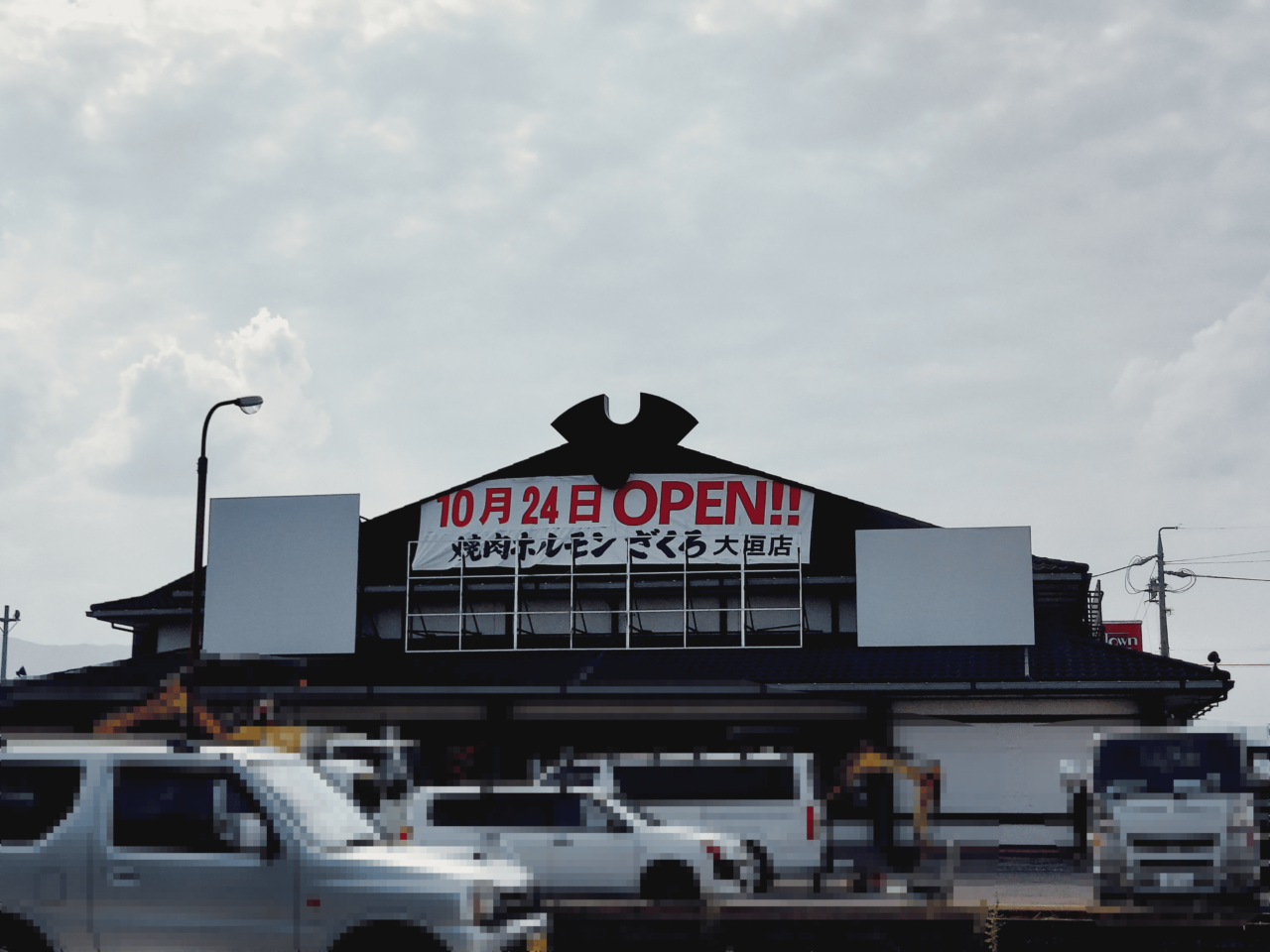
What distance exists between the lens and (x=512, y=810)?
50.2 ft

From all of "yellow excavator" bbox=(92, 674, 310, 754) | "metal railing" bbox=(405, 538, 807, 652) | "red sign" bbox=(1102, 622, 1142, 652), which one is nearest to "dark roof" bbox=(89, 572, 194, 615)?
"metal railing" bbox=(405, 538, 807, 652)

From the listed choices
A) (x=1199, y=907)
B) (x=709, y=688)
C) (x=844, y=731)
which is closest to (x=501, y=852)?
(x=1199, y=907)

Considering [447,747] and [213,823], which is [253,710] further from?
[213,823]

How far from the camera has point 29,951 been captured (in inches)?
351

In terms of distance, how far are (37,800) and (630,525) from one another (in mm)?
20383

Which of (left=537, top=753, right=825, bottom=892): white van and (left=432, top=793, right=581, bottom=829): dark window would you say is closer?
(left=432, top=793, right=581, bottom=829): dark window

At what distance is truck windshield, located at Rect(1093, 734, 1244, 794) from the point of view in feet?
48.1

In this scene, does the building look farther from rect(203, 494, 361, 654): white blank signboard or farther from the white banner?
rect(203, 494, 361, 654): white blank signboard

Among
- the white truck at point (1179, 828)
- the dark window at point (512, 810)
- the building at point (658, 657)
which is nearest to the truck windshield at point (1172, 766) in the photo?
the white truck at point (1179, 828)

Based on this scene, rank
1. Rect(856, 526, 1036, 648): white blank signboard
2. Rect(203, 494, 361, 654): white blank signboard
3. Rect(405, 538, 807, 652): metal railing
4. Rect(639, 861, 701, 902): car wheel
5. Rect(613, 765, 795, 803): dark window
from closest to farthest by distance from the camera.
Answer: Rect(639, 861, 701, 902): car wheel, Rect(613, 765, 795, 803): dark window, Rect(856, 526, 1036, 648): white blank signboard, Rect(405, 538, 807, 652): metal railing, Rect(203, 494, 361, 654): white blank signboard

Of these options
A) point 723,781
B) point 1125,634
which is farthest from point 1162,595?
point 723,781

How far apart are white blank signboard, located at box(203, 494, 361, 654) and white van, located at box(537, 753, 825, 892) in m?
13.3

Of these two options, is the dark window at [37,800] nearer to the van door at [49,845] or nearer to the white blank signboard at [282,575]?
the van door at [49,845]

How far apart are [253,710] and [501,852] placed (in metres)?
8.11
